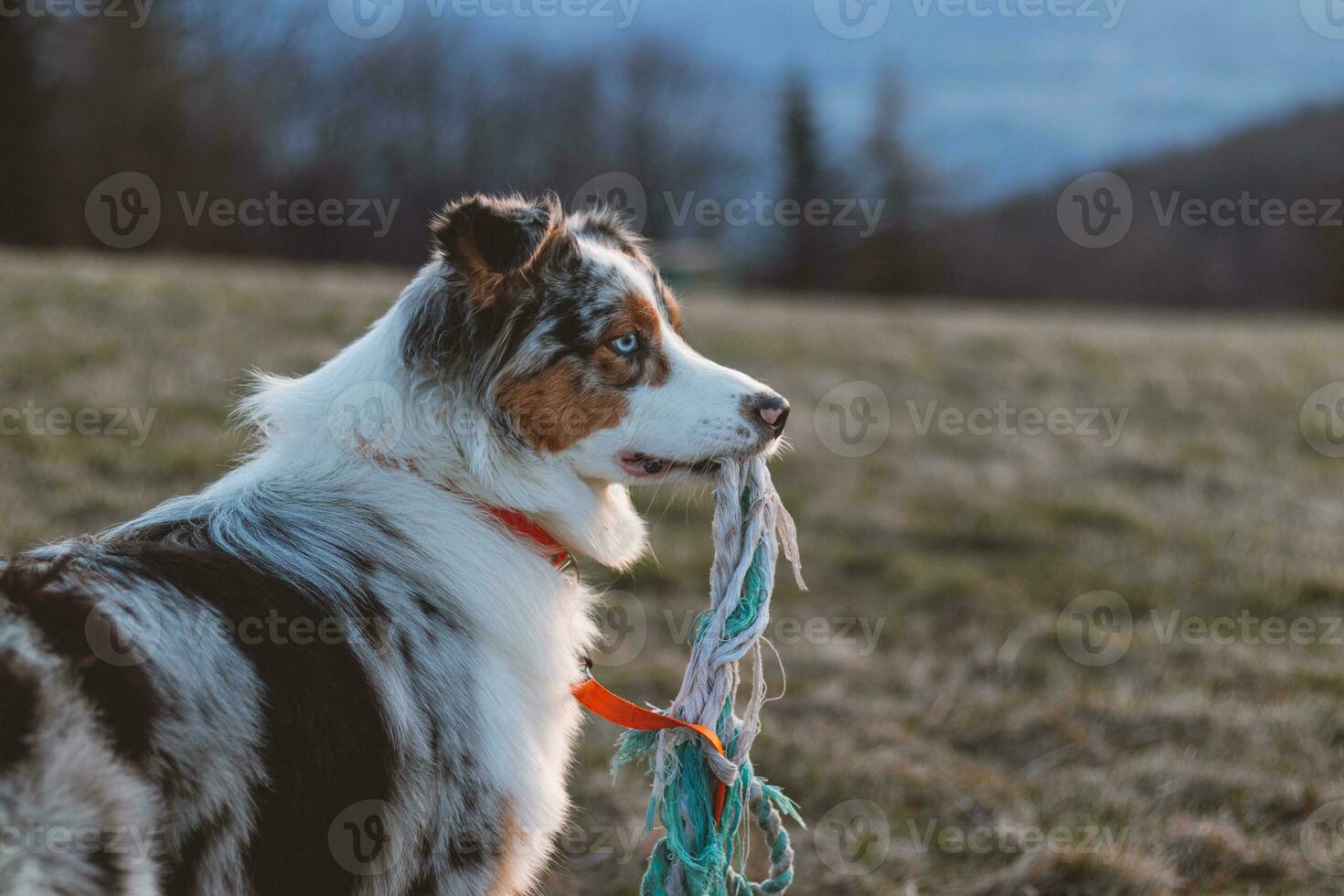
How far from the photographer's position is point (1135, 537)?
8703mm

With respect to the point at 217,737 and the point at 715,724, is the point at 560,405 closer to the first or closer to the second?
the point at 715,724

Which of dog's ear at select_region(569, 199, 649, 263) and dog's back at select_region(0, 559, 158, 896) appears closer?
dog's back at select_region(0, 559, 158, 896)

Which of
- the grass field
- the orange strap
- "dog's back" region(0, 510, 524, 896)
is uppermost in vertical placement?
"dog's back" region(0, 510, 524, 896)

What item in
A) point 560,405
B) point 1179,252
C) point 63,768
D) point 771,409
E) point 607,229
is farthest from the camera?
point 1179,252

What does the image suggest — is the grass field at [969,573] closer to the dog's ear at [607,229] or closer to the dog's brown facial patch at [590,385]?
the dog's brown facial patch at [590,385]

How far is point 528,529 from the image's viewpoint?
3.31m

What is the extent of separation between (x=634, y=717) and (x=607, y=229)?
1.76m

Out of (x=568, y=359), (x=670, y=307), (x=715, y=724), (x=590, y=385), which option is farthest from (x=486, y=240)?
(x=715, y=724)

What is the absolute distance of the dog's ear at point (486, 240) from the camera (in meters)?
3.04

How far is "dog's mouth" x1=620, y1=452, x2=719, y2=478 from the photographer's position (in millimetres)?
3336

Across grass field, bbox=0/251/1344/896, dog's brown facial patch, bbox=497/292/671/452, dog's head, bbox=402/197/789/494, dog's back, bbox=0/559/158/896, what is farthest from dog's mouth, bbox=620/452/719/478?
grass field, bbox=0/251/1344/896

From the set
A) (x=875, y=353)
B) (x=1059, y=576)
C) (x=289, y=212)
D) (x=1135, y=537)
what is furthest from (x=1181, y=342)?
(x=289, y=212)

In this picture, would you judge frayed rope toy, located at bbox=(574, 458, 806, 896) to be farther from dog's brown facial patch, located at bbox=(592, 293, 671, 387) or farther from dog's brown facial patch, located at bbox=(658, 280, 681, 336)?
dog's brown facial patch, located at bbox=(658, 280, 681, 336)

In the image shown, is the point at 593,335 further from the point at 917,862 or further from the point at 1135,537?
the point at 1135,537
